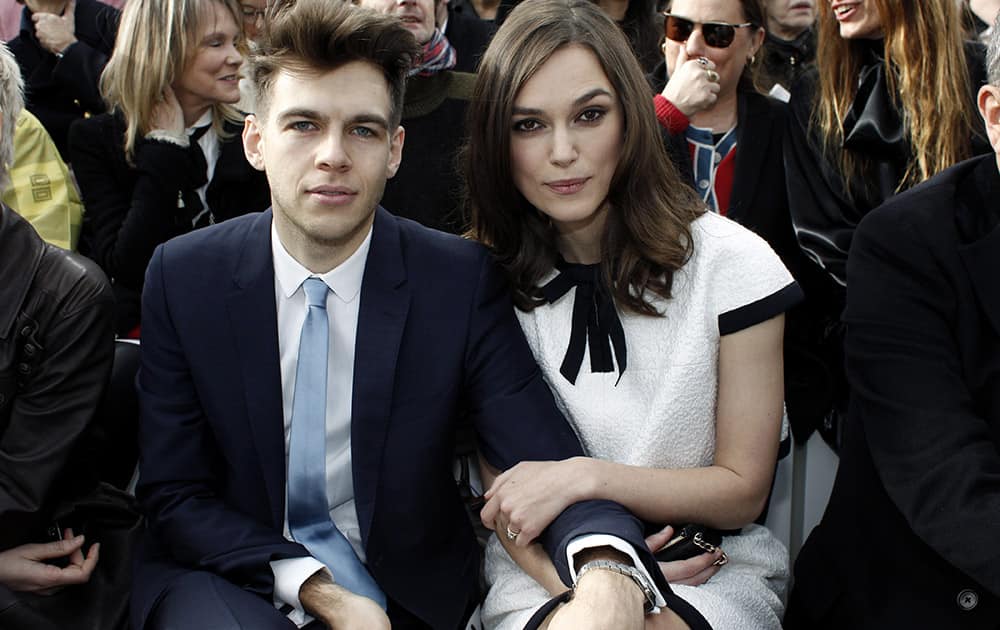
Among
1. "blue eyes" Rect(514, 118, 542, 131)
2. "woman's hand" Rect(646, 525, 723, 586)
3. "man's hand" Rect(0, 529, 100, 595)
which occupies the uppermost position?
"blue eyes" Rect(514, 118, 542, 131)

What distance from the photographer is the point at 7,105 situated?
2.61 metres

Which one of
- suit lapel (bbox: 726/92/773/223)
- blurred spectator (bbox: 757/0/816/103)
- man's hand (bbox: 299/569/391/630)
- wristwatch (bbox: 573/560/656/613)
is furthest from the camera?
blurred spectator (bbox: 757/0/816/103)

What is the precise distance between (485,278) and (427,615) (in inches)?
28.3

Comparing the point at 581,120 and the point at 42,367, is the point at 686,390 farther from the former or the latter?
the point at 42,367

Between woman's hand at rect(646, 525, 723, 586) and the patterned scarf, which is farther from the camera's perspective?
the patterned scarf

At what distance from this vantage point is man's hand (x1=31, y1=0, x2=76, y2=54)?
424cm

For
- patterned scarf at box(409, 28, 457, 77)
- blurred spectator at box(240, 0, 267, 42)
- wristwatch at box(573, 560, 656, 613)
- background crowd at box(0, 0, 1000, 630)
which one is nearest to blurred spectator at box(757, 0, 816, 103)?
background crowd at box(0, 0, 1000, 630)

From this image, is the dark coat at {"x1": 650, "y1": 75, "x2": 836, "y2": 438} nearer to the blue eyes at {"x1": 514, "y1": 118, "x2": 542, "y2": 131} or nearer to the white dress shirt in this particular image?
the blue eyes at {"x1": 514, "y1": 118, "x2": 542, "y2": 131}

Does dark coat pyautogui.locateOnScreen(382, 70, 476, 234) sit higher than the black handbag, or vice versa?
dark coat pyautogui.locateOnScreen(382, 70, 476, 234)

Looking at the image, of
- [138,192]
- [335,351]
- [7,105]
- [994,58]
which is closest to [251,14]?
[138,192]

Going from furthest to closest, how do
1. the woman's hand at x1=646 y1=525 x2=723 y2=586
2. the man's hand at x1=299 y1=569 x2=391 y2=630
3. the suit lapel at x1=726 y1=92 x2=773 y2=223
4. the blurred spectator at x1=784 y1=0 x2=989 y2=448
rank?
the suit lapel at x1=726 y1=92 x2=773 y2=223 → the blurred spectator at x1=784 y1=0 x2=989 y2=448 → the woman's hand at x1=646 y1=525 x2=723 y2=586 → the man's hand at x1=299 y1=569 x2=391 y2=630

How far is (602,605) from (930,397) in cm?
72

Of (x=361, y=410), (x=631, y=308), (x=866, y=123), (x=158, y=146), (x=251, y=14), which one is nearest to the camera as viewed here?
(x=361, y=410)

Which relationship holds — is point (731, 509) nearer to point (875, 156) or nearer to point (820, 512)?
point (820, 512)
